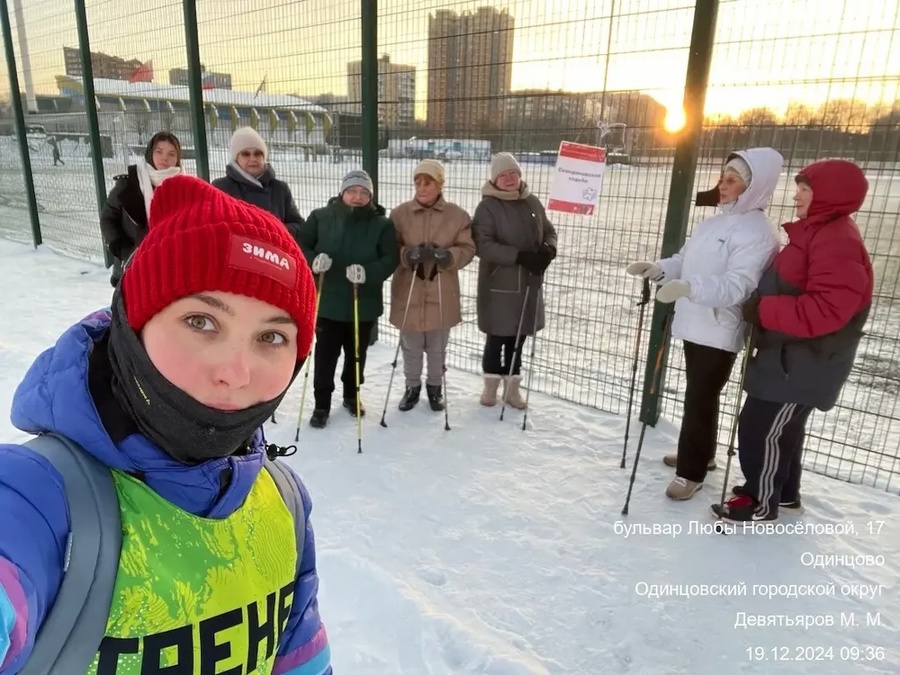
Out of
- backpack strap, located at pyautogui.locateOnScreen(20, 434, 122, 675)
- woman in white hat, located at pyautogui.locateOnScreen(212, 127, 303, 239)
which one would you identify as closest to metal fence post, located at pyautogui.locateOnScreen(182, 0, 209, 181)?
woman in white hat, located at pyautogui.locateOnScreen(212, 127, 303, 239)

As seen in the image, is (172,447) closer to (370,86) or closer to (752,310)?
(752,310)

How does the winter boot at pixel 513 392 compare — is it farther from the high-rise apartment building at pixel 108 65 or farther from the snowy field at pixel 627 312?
the high-rise apartment building at pixel 108 65

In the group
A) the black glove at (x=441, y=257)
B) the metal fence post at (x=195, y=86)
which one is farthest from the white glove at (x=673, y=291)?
the metal fence post at (x=195, y=86)

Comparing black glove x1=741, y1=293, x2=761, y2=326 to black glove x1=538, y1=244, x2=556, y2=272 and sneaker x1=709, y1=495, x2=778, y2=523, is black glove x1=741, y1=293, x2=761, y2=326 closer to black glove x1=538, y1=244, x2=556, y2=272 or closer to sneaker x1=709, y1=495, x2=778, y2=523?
sneaker x1=709, y1=495, x2=778, y2=523

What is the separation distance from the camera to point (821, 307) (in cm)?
266

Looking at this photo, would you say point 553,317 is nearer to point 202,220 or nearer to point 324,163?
point 324,163

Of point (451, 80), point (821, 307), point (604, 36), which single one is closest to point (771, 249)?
point (821, 307)

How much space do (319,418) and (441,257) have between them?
141 cm

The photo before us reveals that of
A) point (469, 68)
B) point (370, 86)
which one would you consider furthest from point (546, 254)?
point (370, 86)

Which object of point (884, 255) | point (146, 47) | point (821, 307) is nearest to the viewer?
point (821, 307)

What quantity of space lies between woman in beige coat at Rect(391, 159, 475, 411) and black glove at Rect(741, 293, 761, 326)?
187 centimetres

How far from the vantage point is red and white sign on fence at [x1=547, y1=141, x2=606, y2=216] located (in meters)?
4.00

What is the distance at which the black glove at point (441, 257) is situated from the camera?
4.05 meters

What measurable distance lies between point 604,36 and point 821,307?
2.34m
